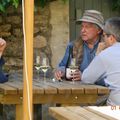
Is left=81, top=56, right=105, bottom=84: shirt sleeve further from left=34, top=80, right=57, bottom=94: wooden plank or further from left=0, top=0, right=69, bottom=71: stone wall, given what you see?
left=0, top=0, right=69, bottom=71: stone wall

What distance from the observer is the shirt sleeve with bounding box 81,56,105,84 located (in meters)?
4.16

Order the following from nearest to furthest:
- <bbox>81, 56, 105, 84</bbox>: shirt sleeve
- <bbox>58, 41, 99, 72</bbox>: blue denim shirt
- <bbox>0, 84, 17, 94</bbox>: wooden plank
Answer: <bbox>81, 56, 105, 84</bbox>: shirt sleeve
<bbox>0, 84, 17, 94</bbox>: wooden plank
<bbox>58, 41, 99, 72</bbox>: blue denim shirt

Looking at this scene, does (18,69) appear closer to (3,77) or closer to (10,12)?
(10,12)

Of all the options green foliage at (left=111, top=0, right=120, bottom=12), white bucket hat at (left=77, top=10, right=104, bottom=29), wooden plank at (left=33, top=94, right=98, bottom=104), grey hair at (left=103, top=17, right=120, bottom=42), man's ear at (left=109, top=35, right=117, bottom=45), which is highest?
green foliage at (left=111, top=0, right=120, bottom=12)

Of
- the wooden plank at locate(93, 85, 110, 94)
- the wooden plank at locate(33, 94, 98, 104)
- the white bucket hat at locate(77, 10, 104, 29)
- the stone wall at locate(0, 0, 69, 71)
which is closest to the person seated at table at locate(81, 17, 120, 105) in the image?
the wooden plank at locate(93, 85, 110, 94)

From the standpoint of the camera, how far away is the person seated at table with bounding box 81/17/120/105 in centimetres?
404

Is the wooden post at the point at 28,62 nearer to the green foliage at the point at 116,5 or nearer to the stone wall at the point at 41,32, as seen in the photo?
the stone wall at the point at 41,32

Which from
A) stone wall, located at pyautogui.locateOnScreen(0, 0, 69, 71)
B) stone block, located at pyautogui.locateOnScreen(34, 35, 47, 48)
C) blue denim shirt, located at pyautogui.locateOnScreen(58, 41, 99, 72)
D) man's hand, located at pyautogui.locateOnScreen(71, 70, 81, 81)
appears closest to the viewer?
man's hand, located at pyautogui.locateOnScreen(71, 70, 81, 81)

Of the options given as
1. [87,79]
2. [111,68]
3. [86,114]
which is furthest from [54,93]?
[86,114]

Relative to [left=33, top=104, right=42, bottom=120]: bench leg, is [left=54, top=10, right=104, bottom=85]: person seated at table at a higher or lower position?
higher

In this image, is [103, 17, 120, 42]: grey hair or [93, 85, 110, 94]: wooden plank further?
[93, 85, 110, 94]: wooden plank

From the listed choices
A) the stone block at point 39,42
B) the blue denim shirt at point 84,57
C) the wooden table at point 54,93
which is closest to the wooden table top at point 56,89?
the wooden table at point 54,93

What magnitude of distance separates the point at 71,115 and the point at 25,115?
0.36 metres

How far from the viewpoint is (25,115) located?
3.46 m
